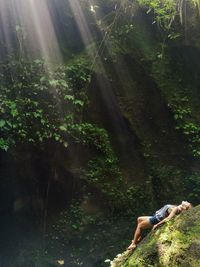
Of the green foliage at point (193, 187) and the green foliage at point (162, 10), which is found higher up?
the green foliage at point (162, 10)

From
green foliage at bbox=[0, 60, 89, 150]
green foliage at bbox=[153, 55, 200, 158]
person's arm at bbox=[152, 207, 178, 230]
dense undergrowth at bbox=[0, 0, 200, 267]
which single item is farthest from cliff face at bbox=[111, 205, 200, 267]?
green foliage at bbox=[153, 55, 200, 158]

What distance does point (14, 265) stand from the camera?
8.61 metres

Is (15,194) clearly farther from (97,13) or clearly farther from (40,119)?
(97,13)

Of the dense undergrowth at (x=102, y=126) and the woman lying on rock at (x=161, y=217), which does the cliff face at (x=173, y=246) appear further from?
the dense undergrowth at (x=102, y=126)

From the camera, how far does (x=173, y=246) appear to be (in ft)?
17.0

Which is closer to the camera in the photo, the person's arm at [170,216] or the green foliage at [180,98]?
the person's arm at [170,216]

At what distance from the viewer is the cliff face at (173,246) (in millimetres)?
4934

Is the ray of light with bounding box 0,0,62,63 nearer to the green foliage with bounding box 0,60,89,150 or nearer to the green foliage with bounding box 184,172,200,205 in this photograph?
the green foliage with bounding box 0,60,89,150

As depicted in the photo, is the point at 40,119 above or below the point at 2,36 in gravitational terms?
below

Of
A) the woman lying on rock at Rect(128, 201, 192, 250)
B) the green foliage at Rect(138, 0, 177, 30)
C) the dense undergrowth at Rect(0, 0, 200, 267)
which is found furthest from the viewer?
the green foliage at Rect(138, 0, 177, 30)

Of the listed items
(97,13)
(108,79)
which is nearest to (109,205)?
(108,79)

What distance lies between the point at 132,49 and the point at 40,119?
3554 millimetres

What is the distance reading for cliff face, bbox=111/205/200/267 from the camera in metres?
4.93

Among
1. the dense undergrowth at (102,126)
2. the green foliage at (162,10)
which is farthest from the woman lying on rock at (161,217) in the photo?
the green foliage at (162,10)
